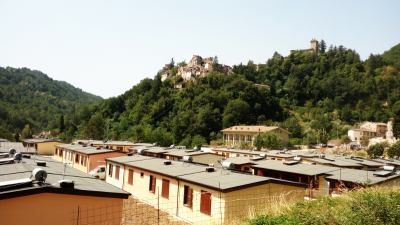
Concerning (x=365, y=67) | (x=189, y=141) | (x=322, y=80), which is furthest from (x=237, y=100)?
(x=365, y=67)

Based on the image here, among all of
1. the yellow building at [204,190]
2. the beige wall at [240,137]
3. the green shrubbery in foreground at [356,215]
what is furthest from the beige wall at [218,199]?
the beige wall at [240,137]

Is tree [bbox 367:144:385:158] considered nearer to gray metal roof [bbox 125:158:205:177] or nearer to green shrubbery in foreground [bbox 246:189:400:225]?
gray metal roof [bbox 125:158:205:177]

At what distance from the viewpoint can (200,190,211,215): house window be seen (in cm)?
1841

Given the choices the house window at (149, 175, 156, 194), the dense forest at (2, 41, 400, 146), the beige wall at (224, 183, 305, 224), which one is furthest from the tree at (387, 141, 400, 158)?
the house window at (149, 175, 156, 194)

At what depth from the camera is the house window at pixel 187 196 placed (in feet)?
66.1

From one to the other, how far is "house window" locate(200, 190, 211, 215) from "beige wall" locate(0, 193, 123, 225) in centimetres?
601

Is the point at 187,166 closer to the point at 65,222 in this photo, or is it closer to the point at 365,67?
the point at 65,222

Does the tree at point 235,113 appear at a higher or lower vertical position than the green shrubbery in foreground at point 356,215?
higher

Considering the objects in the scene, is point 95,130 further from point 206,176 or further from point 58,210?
point 58,210

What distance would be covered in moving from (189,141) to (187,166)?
2987 inches

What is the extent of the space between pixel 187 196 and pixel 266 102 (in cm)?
11419

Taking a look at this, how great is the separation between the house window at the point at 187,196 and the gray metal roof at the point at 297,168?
427 inches

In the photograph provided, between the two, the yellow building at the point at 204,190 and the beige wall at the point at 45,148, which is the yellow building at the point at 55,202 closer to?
the yellow building at the point at 204,190

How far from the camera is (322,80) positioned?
14962 centimetres
